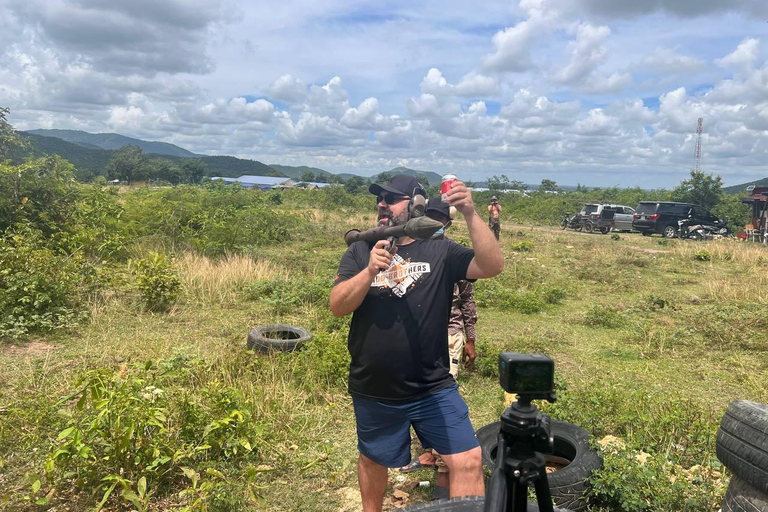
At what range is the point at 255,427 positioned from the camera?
3389mm

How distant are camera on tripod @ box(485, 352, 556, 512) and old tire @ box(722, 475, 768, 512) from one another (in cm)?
183

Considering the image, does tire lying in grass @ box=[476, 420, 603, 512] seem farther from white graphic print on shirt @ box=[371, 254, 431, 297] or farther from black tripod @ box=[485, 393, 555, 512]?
black tripod @ box=[485, 393, 555, 512]

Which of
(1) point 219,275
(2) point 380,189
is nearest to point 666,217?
(1) point 219,275

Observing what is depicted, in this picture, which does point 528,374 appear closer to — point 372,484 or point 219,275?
point 372,484

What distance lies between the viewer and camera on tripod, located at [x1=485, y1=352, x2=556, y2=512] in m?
1.07

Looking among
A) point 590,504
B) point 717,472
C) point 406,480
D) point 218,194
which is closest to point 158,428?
point 406,480

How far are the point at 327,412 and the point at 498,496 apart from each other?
3555mm

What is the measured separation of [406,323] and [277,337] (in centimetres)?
433

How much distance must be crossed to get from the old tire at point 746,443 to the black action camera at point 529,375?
184 cm

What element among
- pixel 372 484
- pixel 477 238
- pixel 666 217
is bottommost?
pixel 372 484

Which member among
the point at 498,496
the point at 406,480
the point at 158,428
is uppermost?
the point at 498,496

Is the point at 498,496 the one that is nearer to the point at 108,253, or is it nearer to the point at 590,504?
the point at 590,504

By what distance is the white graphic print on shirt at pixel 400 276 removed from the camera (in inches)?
97.4

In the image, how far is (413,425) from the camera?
2.46 m
